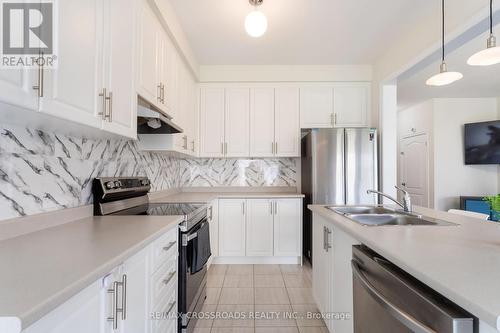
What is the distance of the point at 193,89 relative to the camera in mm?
3287

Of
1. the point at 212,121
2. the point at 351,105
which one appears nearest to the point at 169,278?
the point at 212,121

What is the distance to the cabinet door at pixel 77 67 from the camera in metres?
0.92

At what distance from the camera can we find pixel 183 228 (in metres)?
1.55

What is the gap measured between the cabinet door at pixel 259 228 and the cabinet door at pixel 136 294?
7.03 feet

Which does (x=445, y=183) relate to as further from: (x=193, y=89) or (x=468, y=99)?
(x=193, y=89)

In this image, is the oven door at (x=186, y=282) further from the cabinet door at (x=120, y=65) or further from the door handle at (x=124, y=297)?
the cabinet door at (x=120, y=65)

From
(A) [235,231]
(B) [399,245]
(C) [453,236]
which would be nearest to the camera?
(B) [399,245]

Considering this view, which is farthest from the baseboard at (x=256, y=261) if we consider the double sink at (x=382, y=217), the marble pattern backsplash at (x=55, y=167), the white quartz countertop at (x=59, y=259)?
the white quartz countertop at (x=59, y=259)

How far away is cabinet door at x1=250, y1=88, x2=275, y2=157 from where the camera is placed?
3455mm

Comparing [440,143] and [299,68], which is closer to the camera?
[299,68]

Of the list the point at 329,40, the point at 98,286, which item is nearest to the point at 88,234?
the point at 98,286

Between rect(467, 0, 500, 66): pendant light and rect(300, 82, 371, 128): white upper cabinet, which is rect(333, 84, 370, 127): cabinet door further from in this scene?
rect(467, 0, 500, 66): pendant light

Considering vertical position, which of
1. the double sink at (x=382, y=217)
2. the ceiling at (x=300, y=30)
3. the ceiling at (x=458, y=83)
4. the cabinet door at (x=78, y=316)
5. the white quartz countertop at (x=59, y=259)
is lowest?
the cabinet door at (x=78, y=316)

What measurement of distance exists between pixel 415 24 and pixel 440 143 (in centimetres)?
315
